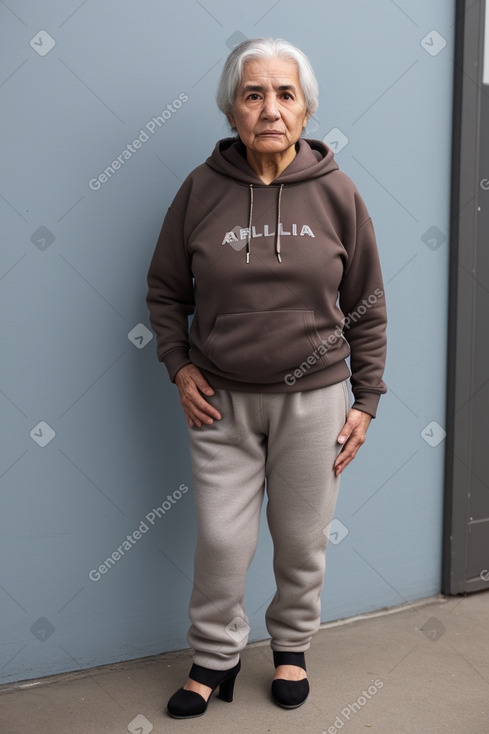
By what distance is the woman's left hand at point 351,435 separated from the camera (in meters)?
1.95

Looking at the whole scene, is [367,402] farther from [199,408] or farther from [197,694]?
[197,694]

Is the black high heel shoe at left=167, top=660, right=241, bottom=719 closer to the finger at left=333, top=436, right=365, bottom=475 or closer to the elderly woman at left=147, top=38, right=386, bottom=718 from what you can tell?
the elderly woman at left=147, top=38, right=386, bottom=718

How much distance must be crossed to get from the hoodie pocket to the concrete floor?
0.79 meters

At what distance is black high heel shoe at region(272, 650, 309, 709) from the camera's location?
6.58 feet

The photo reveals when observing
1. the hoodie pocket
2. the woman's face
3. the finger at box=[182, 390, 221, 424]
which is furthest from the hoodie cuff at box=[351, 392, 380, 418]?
the woman's face

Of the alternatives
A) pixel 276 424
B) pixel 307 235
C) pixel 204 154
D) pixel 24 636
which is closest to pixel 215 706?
pixel 24 636

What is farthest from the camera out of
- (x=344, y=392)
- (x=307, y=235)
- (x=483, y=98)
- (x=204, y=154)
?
(x=483, y=98)

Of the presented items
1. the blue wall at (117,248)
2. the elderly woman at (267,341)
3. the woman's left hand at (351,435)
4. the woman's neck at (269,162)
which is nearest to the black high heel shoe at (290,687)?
the elderly woman at (267,341)

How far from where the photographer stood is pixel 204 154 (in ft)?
6.98

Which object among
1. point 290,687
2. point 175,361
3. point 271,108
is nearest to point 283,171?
point 271,108

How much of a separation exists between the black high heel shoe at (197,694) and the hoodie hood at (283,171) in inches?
37.5

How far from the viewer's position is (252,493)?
6.43 ft

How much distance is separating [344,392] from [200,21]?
3.15 feet

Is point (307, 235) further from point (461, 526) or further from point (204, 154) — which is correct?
point (461, 526)
